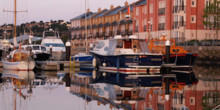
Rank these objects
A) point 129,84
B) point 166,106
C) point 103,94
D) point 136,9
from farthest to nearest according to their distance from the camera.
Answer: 1. point 136,9
2. point 129,84
3. point 103,94
4. point 166,106

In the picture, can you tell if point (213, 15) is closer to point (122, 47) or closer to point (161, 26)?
point (161, 26)

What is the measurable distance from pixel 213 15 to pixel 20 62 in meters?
28.8

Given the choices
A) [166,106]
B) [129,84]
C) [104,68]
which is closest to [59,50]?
[104,68]

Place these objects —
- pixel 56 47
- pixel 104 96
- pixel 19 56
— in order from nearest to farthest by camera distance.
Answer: pixel 104 96, pixel 19 56, pixel 56 47

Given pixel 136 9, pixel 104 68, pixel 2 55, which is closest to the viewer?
pixel 104 68

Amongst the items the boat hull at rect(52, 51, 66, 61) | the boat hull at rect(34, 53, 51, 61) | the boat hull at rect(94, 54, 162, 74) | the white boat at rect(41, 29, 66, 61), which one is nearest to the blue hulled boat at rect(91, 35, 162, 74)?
the boat hull at rect(94, 54, 162, 74)

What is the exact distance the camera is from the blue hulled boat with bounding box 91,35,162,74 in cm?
3347

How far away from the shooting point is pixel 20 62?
36281mm

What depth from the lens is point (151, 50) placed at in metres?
39.5

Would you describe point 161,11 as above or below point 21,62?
above

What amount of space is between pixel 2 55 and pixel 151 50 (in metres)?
17.4

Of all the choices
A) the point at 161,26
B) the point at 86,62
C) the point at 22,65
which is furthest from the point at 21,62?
the point at 161,26

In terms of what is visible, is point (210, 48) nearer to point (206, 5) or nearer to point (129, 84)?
point (206, 5)

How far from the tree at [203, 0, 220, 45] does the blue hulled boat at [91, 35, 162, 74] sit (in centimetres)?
1911
